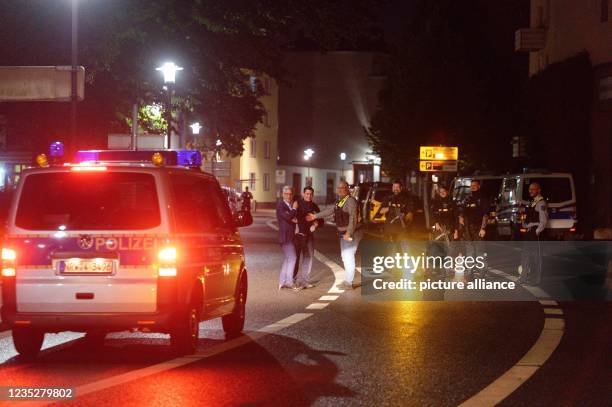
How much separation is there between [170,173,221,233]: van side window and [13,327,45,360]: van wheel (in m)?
1.66

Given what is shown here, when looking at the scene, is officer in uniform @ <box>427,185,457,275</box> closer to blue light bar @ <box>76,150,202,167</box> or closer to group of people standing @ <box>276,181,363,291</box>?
group of people standing @ <box>276,181,363,291</box>

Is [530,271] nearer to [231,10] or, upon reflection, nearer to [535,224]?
[535,224]

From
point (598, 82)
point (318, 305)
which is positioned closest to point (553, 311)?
point (318, 305)

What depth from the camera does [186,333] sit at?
10.8 m

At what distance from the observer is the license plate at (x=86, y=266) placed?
34.3 ft

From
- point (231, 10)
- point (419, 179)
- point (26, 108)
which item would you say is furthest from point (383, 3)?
point (419, 179)

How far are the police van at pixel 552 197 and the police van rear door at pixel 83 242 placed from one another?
62.8 feet

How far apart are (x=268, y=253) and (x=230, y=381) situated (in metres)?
21.4

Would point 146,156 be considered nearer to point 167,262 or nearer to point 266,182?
point 167,262

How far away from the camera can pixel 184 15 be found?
27.8 m

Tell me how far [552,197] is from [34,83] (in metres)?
14.0

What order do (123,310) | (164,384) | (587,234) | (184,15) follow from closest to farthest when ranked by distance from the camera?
(164,384) → (123,310) → (184,15) → (587,234)

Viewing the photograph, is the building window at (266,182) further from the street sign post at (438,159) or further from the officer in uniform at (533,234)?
the officer in uniform at (533,234)

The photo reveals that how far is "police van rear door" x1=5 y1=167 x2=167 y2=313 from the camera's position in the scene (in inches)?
411
